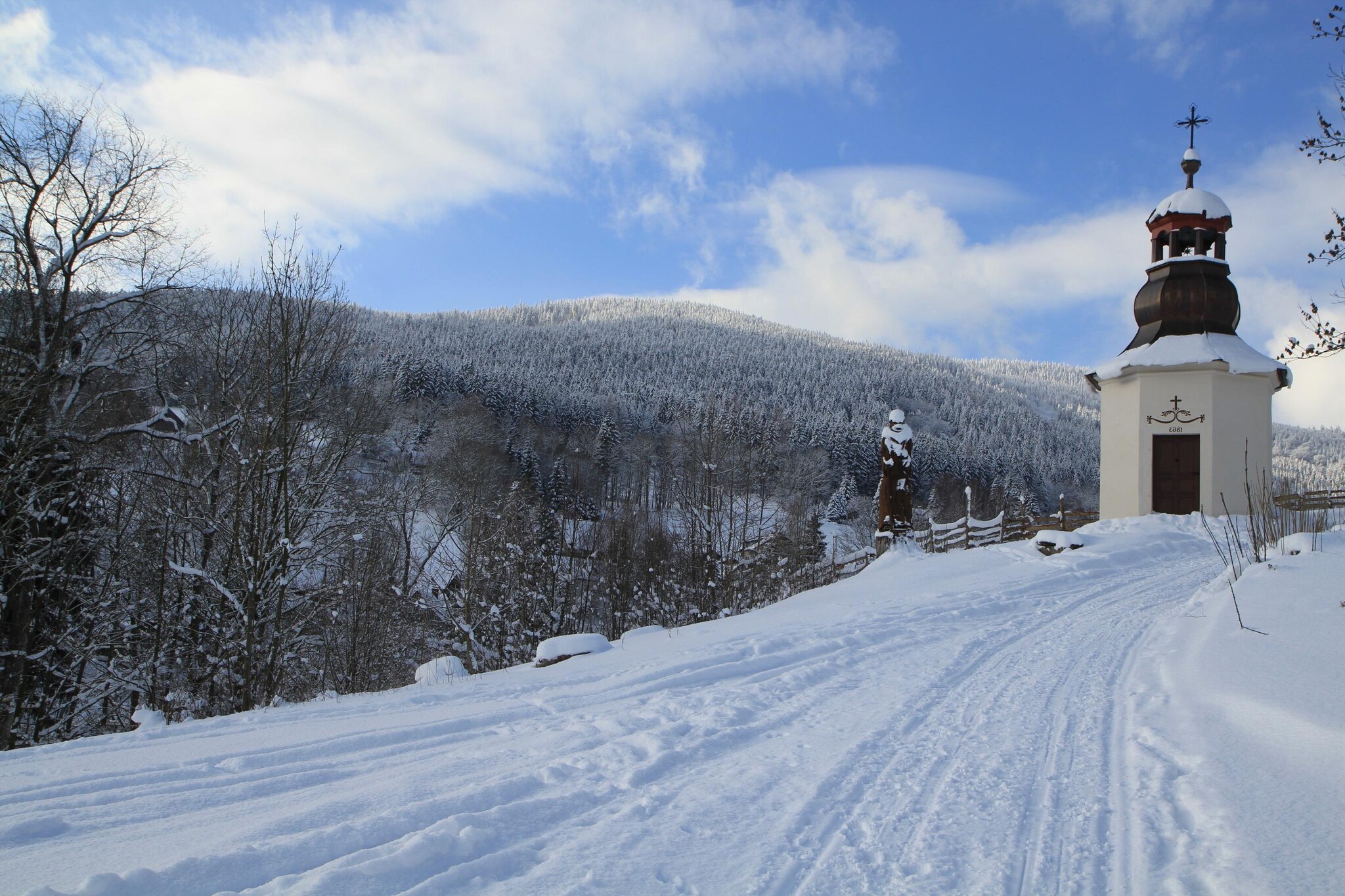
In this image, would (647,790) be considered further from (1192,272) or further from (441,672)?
(1192,272)

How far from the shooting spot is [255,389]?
1309cm

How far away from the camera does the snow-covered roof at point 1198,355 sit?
21672 millimetres

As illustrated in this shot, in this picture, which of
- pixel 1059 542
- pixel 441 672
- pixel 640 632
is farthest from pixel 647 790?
pixel 1059 542

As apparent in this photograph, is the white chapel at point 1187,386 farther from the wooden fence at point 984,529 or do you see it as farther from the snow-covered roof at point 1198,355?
the wooden fence at point 984,529

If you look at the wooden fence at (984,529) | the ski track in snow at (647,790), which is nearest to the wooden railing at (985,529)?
the wooden fence at (984,529)

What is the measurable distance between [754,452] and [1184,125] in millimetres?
17314

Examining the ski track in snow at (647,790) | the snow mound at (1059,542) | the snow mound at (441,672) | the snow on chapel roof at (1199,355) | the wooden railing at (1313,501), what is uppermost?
the snow on chapel roof at (1199,355)

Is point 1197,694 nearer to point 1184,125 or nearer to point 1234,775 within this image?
point 1234,775

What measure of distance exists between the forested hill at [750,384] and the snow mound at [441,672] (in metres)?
17.0

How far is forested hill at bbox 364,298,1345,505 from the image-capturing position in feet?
222

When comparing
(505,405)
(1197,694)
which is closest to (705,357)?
(505,405)

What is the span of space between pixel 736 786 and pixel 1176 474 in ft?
75.4

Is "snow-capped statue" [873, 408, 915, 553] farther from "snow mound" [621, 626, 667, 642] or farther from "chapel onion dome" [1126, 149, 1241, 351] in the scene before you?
"chapel onion dome" [1126, 149, 1241, 351]

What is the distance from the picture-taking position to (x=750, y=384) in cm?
9800
